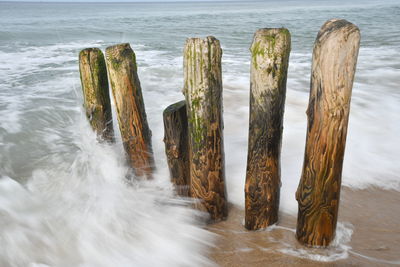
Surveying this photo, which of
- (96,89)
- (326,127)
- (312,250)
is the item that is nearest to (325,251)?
(312,250)

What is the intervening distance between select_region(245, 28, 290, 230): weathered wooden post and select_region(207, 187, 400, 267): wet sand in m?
0.13

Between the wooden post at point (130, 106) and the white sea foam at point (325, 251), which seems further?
the wooden post at point (130, 106)

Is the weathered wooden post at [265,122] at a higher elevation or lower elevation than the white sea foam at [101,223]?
higher

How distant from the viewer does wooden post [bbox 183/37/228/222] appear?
2467 millimetres

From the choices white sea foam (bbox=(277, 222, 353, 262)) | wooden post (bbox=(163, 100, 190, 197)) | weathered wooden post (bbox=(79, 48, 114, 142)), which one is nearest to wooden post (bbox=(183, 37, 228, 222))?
wooden post (bbox=(163, 100, 190, 197))

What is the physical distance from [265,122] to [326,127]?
1.38 ft

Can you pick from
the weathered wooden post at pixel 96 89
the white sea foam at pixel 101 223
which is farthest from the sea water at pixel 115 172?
the weathered wooden post at pixel 96 89

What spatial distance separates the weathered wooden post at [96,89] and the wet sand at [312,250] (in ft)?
4.67

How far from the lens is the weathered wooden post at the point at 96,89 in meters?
3.23

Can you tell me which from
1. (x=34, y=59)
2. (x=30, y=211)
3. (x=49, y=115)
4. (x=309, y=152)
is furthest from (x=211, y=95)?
(x=34, y=59)

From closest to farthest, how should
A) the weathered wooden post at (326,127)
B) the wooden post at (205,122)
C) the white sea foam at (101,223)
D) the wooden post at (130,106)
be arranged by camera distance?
1. the weathered wooden post at (326,127)
2. the wooden post at (205,122)
3. the white sea foam at (101,223)
4. the wooden post at (130,106)

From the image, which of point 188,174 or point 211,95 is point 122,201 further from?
point 211,95

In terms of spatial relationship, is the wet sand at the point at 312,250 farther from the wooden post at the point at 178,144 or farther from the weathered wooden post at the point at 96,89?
the weathered wooden post at the point at 96,89

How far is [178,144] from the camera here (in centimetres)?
294
